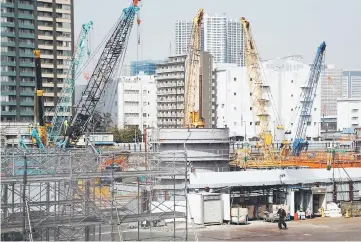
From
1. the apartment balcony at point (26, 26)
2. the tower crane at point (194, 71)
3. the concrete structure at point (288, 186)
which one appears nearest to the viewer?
the concrete structure at point (288, 186)

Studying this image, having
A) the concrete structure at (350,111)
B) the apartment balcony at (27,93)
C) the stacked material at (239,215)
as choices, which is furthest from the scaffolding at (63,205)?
the concrete structure at (350,111)

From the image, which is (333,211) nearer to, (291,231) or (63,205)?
(291,231)

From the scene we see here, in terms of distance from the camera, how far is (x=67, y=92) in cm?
8775

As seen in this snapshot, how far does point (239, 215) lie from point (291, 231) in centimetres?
281

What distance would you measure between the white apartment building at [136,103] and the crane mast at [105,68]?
71097 millimetres

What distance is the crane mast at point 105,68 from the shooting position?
196 ft

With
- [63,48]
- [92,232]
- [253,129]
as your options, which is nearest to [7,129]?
[63,48]

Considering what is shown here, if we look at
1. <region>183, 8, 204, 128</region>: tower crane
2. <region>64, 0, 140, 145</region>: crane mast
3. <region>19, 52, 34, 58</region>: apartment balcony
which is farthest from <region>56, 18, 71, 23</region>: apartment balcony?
<region>64, 0, 140, 145</region>: crane mast

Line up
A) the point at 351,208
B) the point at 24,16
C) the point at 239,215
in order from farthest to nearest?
the point at 24,16 → the point at 351,208 → the point at 239,215

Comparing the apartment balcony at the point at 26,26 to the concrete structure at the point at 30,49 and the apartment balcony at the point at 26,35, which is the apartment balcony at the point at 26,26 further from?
the apartment balcony at the point at 26,35

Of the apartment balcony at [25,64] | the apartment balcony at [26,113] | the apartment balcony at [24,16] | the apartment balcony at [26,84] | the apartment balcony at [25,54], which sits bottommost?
the apartment balcony at [26,113]

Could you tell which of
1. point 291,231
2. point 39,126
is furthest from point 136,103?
point 291,231

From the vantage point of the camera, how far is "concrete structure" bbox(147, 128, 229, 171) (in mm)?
38062

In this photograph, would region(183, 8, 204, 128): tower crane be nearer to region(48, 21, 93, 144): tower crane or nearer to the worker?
region(48, 21, 93, 144): tower crane
